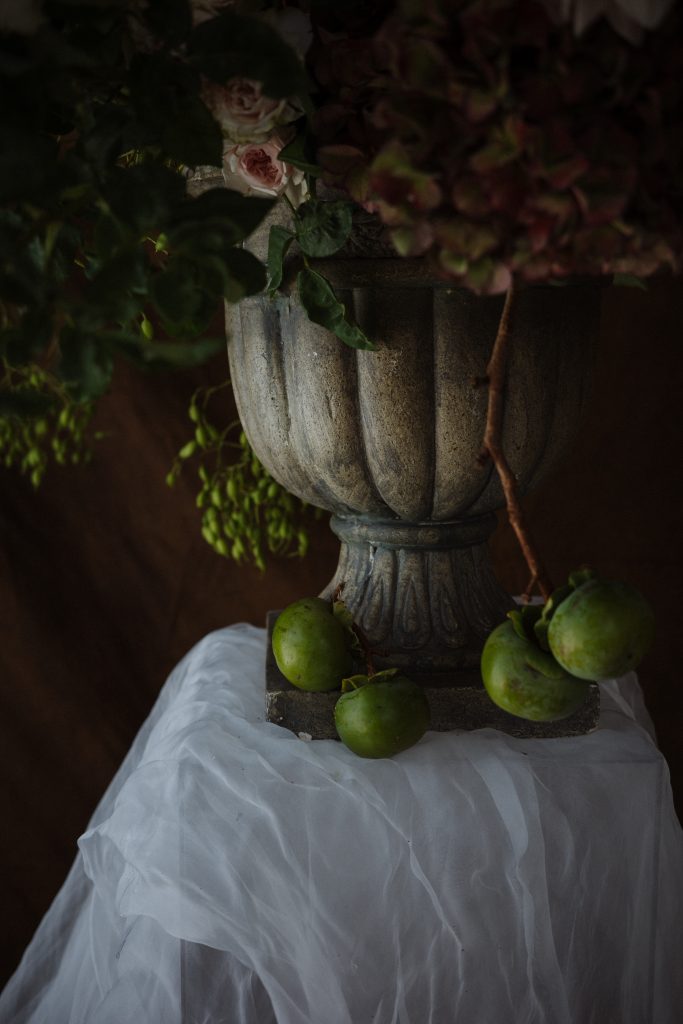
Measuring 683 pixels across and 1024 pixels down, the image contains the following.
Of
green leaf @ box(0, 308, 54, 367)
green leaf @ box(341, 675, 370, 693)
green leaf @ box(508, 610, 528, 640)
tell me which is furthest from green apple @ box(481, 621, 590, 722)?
green leaf @ box(0, 308, 54, 367)

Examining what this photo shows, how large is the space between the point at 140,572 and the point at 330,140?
34.3 inches

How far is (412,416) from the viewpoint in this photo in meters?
0.71

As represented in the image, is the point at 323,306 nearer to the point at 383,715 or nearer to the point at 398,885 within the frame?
the point at 383,715

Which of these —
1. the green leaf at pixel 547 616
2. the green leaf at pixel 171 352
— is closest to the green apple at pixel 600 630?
the green leaf at pixel 547 616

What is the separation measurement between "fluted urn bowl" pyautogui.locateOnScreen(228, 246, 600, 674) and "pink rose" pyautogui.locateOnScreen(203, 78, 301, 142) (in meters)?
0.12

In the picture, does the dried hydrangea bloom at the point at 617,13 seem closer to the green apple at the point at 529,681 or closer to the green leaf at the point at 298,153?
the green leaf at the point at 298,153

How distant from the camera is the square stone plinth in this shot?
2.48 ft

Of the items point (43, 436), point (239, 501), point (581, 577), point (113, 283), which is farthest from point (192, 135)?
point (43, 436)

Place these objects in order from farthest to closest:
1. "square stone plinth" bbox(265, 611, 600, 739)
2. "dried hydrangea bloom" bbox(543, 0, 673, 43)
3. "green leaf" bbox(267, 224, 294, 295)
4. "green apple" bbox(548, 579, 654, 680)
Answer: "square stone plinth" bbox(265, 611, 600, 739), "green leaf" bbox(267, 224, 294, 295), "green apple" bbox(548, 579, 654, 680), "dried hydrangea bloom" bbox(543, 0, 673, 43)

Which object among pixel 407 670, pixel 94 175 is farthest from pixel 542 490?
pixel 94 175

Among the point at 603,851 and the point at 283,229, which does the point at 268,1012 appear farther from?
the point at 283,229

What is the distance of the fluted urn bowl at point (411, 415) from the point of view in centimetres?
70

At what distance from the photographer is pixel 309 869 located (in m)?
0.68

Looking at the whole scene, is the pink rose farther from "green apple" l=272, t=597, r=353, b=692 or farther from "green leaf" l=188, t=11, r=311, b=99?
"green apple" l=272, t=597, r=353, b=692
